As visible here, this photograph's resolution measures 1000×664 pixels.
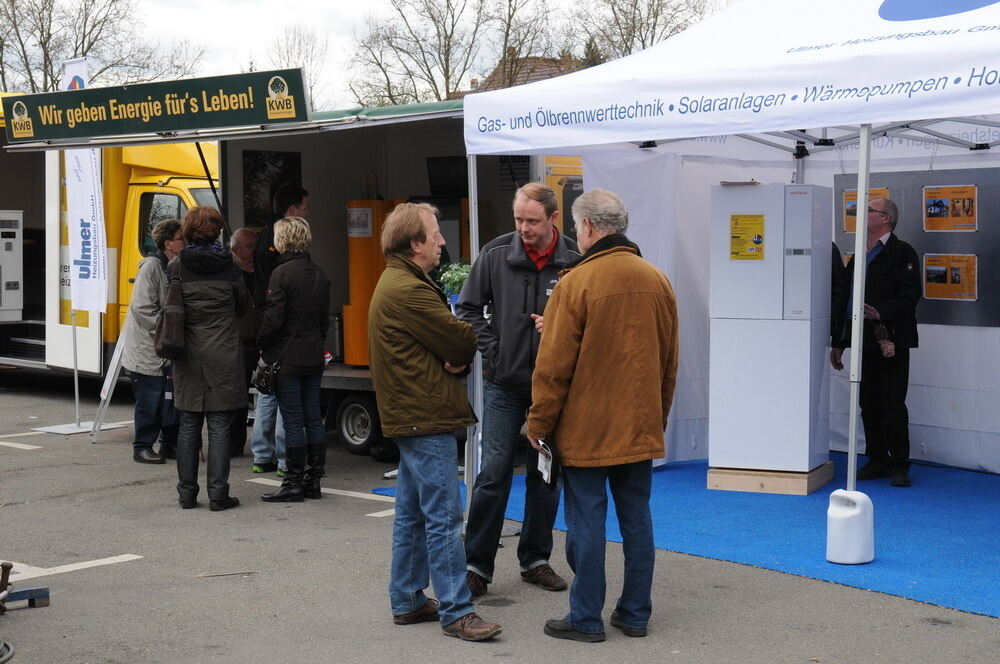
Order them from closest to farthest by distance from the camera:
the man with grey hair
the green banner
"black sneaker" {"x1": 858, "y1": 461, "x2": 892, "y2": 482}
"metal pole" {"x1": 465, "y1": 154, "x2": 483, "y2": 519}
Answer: the man with grey hair, "metal pole" {"x1": 465, "y1": 154, "x2": 483, "y2": 519}, the green banner, "black sneaker" {"x1": 858, "y1": 461, "x2": 892, "y2": 482}

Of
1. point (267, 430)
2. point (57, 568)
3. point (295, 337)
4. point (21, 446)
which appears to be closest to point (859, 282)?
point (295, 337)

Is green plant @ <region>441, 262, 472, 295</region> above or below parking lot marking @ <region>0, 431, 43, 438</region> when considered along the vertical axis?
above

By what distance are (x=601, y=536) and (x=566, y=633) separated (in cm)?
42

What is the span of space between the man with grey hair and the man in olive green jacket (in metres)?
0.35

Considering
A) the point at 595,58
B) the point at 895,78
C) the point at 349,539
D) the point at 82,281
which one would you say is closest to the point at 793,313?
the point at 895,78

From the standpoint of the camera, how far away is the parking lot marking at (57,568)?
219 inches

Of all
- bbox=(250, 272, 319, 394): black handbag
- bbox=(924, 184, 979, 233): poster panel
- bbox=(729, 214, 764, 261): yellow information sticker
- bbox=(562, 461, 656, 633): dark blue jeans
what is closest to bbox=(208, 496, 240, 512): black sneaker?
bbox=(250, 272, 319, 394): black handbag

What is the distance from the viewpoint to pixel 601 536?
4465mm

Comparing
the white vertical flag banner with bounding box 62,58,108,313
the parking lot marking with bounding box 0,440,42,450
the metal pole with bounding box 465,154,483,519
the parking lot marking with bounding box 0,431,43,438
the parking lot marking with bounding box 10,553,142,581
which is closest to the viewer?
the parking lot marking with bounding box 10,553,142,581

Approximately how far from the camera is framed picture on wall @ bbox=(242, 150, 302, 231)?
9.60 meters

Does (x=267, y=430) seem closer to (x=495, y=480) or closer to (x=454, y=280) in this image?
(x=454, y=280)

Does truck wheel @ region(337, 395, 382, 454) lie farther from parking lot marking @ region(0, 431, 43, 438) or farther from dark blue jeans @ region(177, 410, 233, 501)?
parking lot marking @ region(0, 431, 43, 438)

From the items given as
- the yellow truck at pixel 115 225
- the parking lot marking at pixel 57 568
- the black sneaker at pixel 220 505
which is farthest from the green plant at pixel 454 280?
the yellow truck at pixel 115 225

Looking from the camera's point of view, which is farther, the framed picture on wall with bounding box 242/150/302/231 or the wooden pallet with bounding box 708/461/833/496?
the framed picture on wall with bounding box 242/150/302/231
